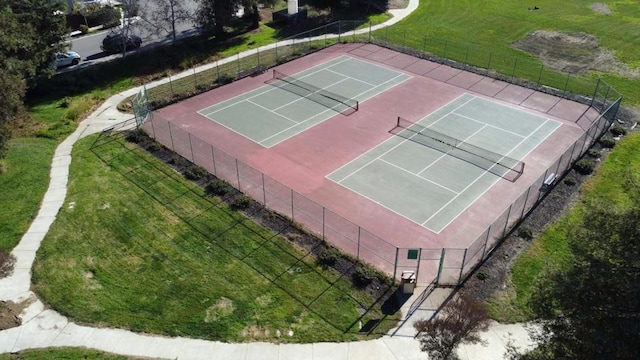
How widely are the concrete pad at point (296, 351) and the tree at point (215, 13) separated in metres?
35.3

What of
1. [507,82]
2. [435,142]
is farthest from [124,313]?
[507,82]

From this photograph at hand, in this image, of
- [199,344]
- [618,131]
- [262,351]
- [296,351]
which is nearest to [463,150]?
[618,131]

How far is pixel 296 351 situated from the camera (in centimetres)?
1819

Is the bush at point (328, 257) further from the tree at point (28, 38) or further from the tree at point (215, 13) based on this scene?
the tree at point (215, 13)

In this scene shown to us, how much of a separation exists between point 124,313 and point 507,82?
32.7 m

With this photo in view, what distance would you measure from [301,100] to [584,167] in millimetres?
18944

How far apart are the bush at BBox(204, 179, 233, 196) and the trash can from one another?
10.8 m

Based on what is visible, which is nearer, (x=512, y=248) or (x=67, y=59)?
(x=512, y=248)

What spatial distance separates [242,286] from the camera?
20.6 metres

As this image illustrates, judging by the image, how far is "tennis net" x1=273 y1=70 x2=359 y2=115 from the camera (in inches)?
1375

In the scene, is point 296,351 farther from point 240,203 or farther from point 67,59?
point 67,59

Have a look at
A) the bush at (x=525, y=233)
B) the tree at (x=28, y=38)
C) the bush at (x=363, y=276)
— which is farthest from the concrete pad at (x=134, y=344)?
the bush at (x=525, y=233)

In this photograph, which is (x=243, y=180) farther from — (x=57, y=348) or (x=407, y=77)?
(x=407, y=77)

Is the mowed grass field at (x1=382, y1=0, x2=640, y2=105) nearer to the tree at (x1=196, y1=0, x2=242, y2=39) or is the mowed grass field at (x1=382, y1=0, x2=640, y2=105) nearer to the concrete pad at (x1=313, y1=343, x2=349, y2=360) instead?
the tree at (x1=196, y1=0, x2=242, y2=39)
